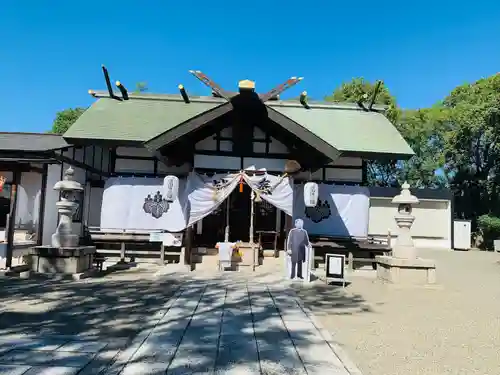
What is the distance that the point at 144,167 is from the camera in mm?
13758

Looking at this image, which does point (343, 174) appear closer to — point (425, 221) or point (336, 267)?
point (336, 267)

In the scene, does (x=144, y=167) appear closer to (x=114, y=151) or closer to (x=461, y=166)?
(x=114, y=151)

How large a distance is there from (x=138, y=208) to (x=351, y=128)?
319 inches

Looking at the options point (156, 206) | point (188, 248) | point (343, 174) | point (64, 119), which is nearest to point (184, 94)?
point (156, 206)

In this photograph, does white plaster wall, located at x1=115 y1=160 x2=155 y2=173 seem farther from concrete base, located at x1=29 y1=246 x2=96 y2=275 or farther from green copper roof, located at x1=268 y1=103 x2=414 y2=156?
green copper roof, located at x1=268 y1=103 x2=414 y2=156

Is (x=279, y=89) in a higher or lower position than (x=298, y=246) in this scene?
higher

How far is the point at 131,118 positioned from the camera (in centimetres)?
1438

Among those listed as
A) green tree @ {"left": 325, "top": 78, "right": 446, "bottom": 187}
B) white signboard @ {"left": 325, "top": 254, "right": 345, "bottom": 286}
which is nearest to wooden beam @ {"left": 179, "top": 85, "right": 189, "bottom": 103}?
white signboard @ {"left": 325, "top": 254, "right": 345, "bottom": 286}

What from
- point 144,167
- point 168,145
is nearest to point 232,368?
point 168,145

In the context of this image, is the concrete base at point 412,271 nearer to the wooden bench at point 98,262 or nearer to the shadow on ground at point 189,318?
the shadow on ground at point 189,318

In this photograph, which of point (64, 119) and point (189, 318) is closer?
point (189, 318)

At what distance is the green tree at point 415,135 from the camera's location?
29034mm

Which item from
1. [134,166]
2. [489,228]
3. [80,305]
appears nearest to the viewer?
[80,305]

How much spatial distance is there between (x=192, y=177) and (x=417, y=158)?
83.2 ft
